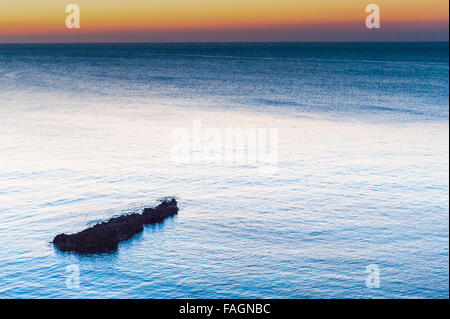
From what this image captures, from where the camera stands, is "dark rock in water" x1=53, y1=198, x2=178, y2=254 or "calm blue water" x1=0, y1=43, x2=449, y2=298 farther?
"dark rock in water" x1=53, y1=198, x2=178, y2=254

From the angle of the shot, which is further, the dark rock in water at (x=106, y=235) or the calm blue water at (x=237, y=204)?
the dark rock in water at (x=106, y=235)

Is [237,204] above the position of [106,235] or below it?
above

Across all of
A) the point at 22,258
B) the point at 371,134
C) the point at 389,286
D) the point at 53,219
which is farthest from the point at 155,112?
the point at 389,286

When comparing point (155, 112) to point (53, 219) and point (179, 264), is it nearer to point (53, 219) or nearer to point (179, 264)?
point (53, 219)

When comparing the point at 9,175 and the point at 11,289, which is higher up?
the point at 9,175
